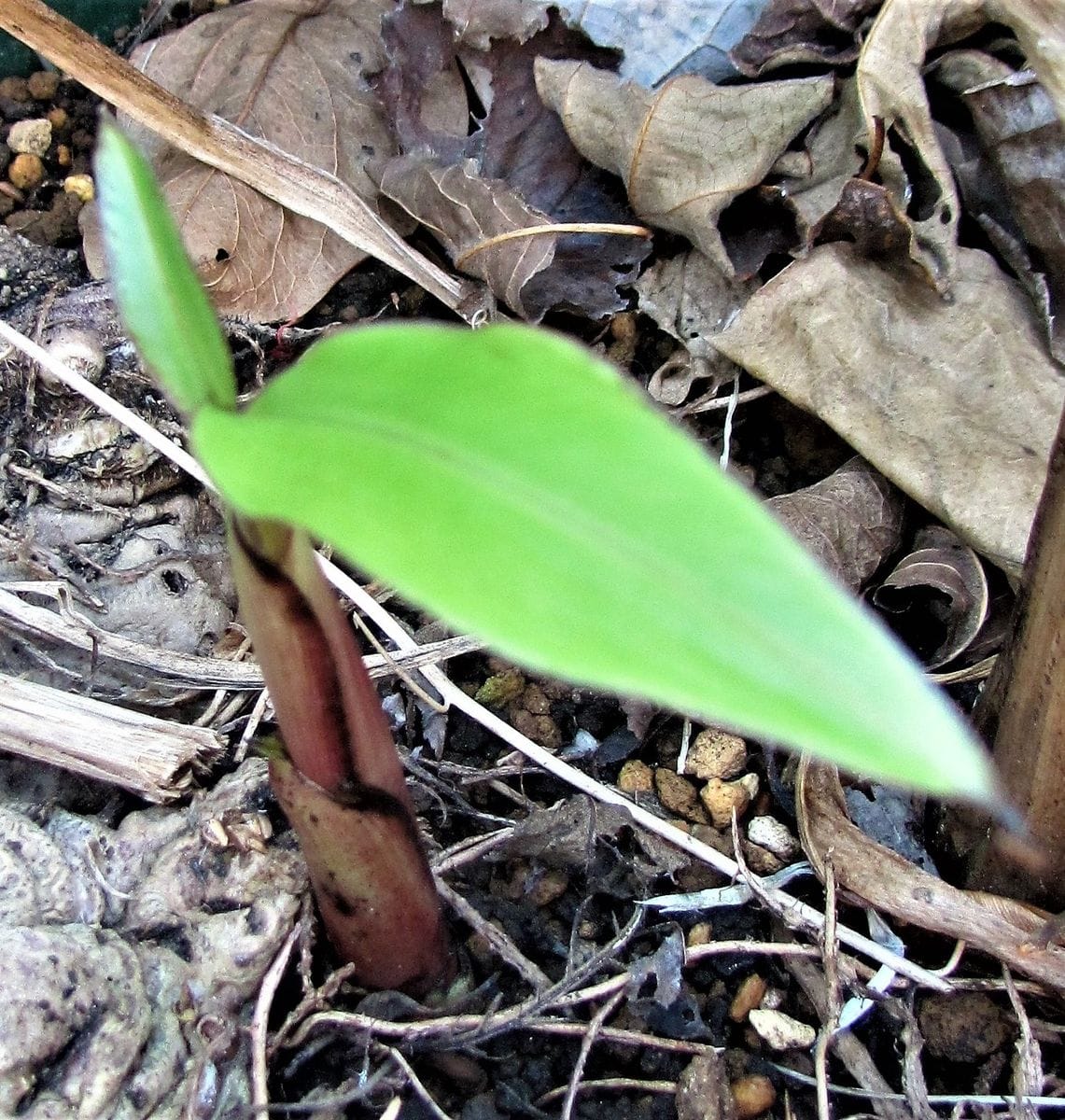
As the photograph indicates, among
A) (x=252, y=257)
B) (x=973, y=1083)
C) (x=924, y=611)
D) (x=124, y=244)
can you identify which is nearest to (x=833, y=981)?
(x=973, y=1083)

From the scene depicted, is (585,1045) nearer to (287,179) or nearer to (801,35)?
(287,179)

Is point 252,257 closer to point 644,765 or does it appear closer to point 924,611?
point 644,765

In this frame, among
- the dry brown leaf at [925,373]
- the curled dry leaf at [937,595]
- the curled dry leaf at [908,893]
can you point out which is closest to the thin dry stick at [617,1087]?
the curled dry leaf at [908,893]

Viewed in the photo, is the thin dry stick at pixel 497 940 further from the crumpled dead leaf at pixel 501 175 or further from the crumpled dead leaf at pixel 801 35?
the crumpled dead leaf at pixel 801 35

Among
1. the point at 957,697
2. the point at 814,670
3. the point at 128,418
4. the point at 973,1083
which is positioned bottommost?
the point at 973,1083

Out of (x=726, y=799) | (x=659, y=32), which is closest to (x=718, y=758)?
(x=726, y=799)

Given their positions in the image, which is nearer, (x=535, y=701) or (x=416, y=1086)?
(x=416, y=1086)
